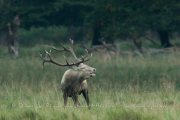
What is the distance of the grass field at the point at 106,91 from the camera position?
43.5 ft

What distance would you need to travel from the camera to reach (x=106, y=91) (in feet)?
60.3

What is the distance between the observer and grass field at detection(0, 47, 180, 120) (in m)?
13.3

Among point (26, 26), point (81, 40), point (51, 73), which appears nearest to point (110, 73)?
point (51, 73)

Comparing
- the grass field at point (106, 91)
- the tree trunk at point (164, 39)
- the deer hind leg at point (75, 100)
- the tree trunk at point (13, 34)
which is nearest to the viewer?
the grass field at point (106, 91)

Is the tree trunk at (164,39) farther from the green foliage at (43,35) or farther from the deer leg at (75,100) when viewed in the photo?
the deer leg at (75,100)

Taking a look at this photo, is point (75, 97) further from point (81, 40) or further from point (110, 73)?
point (81, 40)

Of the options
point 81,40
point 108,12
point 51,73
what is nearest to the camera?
point 51,73

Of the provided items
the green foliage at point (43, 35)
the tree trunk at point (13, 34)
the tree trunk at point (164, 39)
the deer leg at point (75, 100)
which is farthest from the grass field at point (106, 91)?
the green foliage at point (43, 35)

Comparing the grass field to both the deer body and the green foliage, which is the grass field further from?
the green foliage

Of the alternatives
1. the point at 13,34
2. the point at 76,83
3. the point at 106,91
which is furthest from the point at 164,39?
the point at 76,83

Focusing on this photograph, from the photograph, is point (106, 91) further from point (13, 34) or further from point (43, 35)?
point (43, 35)

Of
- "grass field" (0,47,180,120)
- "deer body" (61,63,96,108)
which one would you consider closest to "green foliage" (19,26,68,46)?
"grass field" (0,47,180,120)

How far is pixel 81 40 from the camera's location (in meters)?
50.5

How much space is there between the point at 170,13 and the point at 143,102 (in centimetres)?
2010
